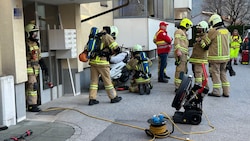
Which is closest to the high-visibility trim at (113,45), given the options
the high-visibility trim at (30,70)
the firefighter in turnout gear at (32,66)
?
the firefighter in turnout gear at (32,66)

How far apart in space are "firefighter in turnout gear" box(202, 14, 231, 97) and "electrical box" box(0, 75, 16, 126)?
466 cm

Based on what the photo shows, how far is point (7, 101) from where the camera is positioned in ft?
18.7

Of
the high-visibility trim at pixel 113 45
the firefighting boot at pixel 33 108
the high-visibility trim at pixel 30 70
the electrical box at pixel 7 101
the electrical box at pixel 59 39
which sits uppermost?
the electrical box at pixel 59 39

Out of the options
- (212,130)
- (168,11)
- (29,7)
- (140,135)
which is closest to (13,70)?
(29,7)

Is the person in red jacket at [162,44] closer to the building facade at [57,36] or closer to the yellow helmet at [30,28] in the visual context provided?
the building facade at [57,36]

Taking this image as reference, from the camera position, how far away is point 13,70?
5.90m

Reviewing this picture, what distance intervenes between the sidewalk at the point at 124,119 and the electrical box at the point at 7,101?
172 millimetres

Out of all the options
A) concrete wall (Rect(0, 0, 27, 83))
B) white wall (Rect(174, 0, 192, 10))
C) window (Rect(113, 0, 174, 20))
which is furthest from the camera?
white wall (Rect(174, 0, 192, 10))

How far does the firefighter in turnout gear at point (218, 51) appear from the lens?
809 cm

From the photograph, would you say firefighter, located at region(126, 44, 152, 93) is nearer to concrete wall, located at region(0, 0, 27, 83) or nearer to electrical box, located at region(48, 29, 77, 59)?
electrical box, located at region(48, 29, 77, 59)

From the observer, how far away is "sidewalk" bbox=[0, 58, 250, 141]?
5320 mm

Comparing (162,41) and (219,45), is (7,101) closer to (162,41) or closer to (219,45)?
(219,45)

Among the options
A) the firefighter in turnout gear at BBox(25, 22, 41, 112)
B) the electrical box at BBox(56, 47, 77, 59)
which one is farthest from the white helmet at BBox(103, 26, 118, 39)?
the firefighter in turnout gear at BBox(25, 22, 41, 112)

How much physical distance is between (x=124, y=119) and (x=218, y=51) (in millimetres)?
3254
